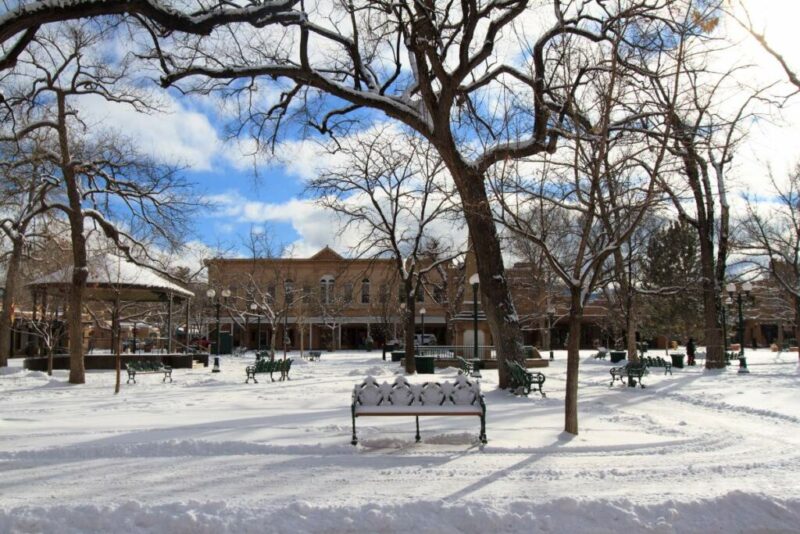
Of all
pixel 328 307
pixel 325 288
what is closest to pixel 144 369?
pixel 328 307

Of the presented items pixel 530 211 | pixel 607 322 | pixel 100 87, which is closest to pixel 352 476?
pixel 530 211

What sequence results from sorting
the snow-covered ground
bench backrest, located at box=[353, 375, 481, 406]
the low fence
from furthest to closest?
the low fence
bench backrest, located at box=[353, 375, 481, 406]
the snow-covered ground

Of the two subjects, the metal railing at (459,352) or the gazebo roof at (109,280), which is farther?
the metal railing at (459,352)

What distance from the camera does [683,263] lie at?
1663 inches

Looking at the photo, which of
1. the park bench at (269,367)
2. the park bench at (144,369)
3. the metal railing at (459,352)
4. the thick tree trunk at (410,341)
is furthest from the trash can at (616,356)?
the park bench at (144,369)

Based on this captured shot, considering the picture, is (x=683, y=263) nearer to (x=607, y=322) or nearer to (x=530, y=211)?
(x=607, y=322)

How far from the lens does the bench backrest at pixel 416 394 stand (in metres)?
9.53

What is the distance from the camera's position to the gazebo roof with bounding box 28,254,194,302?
24.8 m

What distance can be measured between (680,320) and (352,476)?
4100 centimetres

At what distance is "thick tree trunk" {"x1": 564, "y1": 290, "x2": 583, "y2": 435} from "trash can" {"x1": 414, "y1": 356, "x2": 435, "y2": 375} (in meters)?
15.3

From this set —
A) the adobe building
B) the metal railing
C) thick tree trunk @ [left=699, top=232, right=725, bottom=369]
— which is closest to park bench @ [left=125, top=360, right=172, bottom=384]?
the metal railing

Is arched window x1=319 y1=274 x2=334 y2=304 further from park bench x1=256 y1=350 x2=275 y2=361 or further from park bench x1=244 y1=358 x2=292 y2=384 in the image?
park bench x1=244 y1=358 x2=292 y2=384

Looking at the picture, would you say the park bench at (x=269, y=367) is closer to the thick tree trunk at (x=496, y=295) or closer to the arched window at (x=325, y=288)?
the thick tree trunk at (x=496, y=295)

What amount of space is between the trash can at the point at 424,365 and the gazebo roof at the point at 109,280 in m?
11.3
